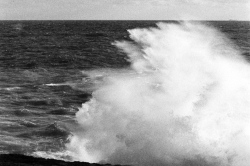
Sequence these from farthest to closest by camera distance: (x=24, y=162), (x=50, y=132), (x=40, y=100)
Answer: (x=40, y=100), (x=50, y=132), (x=24, y=162)

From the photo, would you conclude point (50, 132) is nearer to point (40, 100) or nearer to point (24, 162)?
point (40, 100)

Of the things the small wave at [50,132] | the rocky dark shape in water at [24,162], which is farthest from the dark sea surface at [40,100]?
the rocky dark shape in water at [24,162]

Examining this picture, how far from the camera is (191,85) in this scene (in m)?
22.9

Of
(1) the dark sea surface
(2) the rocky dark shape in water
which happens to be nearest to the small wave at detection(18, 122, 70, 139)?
(1) the dark sea surface

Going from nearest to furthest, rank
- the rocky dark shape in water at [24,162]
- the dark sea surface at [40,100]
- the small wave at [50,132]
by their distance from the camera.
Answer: the rocky dark shape in water at [24,162]
the dark sea surface at [40,100]
the small wave at [50,132]

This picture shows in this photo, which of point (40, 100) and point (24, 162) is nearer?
point (24, 162)

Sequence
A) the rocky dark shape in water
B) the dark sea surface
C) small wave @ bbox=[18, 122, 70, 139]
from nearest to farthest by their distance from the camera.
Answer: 1. the rocky dark shape in water
2. the dark sea surface
3. small wave @ bbox=[18, 122, 70, 139]

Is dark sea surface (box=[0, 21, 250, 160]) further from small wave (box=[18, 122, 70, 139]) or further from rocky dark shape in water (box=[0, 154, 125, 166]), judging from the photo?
rocky dark shape in water (box=[0, 154, 125, 166])

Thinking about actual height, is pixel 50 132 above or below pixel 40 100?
below

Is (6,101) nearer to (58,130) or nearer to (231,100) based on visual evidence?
(58,130)

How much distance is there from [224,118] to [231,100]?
1.72 m

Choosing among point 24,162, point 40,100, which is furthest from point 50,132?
point 24,162

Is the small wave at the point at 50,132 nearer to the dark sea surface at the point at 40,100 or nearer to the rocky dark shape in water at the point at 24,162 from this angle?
the dark sea surface at the point at 40,100

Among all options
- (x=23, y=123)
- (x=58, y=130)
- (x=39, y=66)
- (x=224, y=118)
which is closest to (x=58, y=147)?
(x=58, y=130)
